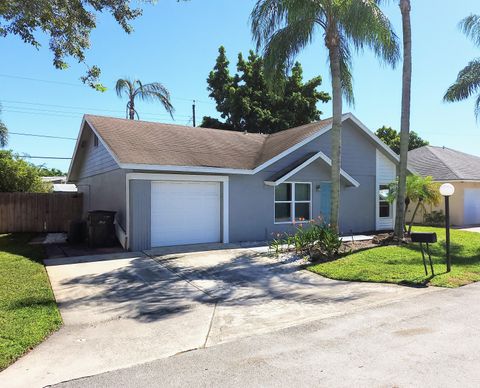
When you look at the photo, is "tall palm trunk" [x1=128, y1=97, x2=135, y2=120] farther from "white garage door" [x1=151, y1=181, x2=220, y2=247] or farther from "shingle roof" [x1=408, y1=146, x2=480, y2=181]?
"shingle roof" [x1=408, y1=146, x2=480, y2=181]

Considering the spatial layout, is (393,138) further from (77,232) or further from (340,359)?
(340,359)

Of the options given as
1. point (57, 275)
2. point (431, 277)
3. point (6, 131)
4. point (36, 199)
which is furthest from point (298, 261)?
point (6, 131)

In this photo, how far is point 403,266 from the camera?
33.1 feet

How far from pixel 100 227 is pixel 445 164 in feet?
66.3

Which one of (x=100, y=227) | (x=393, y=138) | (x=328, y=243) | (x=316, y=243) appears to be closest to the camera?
(x=328, y=243)

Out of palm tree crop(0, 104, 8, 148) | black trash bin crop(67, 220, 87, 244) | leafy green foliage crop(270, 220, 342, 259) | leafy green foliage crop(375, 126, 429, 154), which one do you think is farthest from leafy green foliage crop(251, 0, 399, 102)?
leafy green foliage crop(375, 126, 429, 154)

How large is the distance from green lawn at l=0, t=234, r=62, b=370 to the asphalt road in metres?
1.39

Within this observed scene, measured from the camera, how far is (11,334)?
5258mm

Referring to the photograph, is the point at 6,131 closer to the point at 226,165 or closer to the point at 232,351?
the point at 226,165

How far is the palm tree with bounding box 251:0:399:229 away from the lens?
11.6 m

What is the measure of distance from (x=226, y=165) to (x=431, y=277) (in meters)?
7.50

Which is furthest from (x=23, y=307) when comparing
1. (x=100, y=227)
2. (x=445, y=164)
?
(x=445, y=164)

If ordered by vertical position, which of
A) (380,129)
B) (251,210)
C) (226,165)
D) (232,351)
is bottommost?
(232,351)

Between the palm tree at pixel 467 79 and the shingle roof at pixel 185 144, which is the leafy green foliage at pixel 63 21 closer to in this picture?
the shingle roof at pixel 185 144
